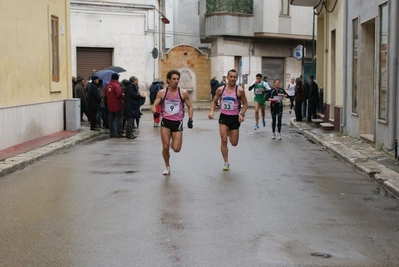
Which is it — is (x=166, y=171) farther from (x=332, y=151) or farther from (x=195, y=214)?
(x=332, y=151)

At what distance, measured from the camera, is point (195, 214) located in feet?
27.2

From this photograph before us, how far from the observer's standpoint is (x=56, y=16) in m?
20.0

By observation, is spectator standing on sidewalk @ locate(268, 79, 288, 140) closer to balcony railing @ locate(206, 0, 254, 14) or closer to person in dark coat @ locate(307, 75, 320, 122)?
person in dark coat @ locate(307, 75, 320, 122)

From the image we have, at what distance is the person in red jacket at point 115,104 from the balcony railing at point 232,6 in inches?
845

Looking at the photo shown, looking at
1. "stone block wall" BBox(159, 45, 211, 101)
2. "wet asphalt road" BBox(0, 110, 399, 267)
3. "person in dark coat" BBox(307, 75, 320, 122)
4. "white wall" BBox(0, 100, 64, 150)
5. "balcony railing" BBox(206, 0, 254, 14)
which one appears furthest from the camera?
"balcony railing" BBox(206, 0, 254, 14)

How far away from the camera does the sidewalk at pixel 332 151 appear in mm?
11688

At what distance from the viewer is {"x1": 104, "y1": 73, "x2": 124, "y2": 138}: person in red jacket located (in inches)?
771

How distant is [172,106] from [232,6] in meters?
29.1

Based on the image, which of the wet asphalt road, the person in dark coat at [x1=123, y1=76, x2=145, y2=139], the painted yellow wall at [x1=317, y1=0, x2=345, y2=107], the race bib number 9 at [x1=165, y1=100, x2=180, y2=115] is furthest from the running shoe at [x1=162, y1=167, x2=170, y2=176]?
the painted yellow wall at [x1=317, y1=0, x2=345, y2=107]

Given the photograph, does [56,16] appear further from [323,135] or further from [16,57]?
[323,135]

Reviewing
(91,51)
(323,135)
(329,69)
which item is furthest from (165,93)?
(91,51)

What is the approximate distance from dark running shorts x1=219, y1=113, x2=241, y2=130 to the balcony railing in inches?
1109

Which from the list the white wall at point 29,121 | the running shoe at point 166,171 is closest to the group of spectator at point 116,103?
the white wall at point 29,121

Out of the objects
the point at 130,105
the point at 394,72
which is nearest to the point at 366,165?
the point at 394,72
